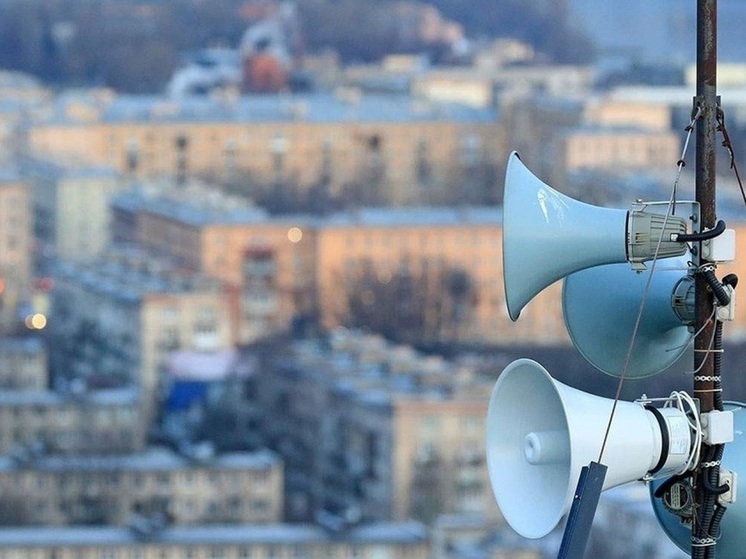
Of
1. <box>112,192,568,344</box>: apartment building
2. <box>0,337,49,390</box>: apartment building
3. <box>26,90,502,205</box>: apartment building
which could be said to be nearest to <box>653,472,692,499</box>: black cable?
<box>0,337,49,390</box>: apartment building

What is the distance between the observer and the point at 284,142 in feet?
114

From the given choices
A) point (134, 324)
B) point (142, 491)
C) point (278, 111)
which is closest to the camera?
point (142, 491)

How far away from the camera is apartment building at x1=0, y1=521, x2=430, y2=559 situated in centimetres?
1452

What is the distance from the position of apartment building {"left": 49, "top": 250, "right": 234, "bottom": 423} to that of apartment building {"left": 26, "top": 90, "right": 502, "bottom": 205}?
32.9 ft

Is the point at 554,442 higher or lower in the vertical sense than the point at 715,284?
lower

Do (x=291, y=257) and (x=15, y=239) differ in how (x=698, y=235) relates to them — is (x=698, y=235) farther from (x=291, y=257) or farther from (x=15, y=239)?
(x=15, y=239)

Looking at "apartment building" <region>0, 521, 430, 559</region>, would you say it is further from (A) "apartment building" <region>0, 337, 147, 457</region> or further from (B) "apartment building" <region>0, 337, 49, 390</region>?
(B) "apartment building" <region>0, 337, 49, 390</region>

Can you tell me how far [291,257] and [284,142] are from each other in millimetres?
8423

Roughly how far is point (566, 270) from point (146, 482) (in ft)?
46.8

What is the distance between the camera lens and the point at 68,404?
1830cm

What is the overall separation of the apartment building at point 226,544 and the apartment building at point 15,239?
909 cm

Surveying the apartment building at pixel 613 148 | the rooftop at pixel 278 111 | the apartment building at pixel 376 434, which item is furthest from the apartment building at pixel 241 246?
the rooftop at pixel 278 111

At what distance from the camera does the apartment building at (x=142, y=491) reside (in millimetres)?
15961

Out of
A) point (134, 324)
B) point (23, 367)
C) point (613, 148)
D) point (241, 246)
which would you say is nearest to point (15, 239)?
point (241, 246)
